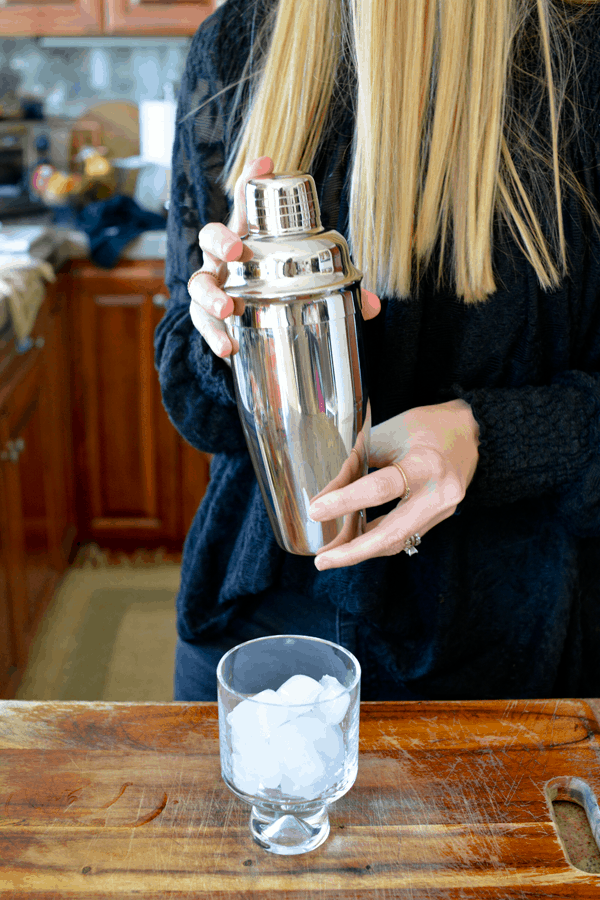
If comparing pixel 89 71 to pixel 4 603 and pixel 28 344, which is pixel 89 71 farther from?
pixel 4 603

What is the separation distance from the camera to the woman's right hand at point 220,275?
0.56 m

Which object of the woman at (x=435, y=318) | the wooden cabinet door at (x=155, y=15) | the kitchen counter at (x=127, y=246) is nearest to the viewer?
the woman at (x=435, y=318)

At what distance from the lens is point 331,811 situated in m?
0.58

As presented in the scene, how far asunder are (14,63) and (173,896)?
3047 mm

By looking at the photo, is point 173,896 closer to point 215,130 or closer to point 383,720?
point 383,720

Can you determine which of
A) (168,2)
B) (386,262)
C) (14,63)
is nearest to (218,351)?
(386,262)

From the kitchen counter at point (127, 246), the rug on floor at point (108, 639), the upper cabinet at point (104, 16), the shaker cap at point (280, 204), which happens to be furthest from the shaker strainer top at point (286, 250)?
the upper cabinet at point (104, 16)

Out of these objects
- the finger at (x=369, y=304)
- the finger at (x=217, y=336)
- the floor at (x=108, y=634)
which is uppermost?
the finger at (x=369, y=304)

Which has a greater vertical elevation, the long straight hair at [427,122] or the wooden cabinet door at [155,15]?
the wooden cabinet door at [155,15]

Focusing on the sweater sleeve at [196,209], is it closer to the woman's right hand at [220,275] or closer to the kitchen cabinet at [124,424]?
the woman's right hand at [220,275]

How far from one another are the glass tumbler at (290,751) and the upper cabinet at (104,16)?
2.42m

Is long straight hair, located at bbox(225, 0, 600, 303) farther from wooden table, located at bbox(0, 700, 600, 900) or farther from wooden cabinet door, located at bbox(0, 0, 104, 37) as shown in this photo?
wooden cabinet door, located at bbox(0, 0, 104, 37)

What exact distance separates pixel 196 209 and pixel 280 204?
0.32 m

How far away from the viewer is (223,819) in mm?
573
